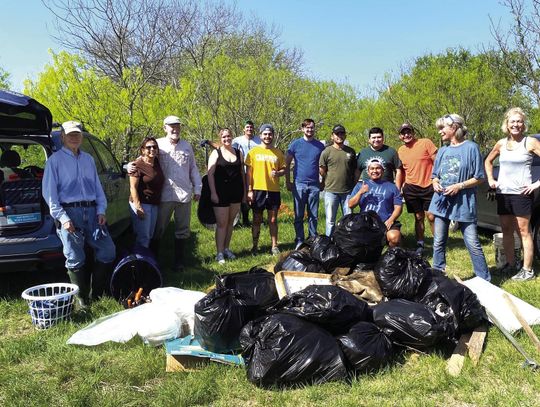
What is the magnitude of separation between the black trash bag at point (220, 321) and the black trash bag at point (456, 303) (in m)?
1.40

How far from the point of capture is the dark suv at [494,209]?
534 centimetres

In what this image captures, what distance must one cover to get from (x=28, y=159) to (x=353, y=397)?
286 inches

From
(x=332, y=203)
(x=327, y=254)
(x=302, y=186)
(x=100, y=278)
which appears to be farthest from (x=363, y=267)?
(x=100, y=278)

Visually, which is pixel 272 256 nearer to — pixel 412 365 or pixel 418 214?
pixel 418 214

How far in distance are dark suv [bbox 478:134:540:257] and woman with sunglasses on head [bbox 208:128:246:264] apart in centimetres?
298

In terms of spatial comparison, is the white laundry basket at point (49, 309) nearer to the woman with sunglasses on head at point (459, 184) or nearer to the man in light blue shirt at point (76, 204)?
the man in light blue shirt at point (76, 204)

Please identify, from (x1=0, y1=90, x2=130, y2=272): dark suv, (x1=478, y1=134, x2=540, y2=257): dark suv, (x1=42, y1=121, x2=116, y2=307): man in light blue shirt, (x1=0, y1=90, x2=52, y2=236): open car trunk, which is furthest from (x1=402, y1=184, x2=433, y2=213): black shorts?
(x1=0, y1=90, x2=52, y2=236): open car trunk

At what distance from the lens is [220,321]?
10.3 ft

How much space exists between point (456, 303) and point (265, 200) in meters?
3.26

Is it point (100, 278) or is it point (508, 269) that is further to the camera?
point (508, 269)

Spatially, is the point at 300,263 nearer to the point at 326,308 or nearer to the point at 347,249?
the point at 347,249

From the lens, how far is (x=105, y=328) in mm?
3600

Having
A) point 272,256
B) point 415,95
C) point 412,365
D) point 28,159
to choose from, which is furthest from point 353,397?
point 415,95

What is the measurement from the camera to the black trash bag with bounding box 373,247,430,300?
3.63 m
